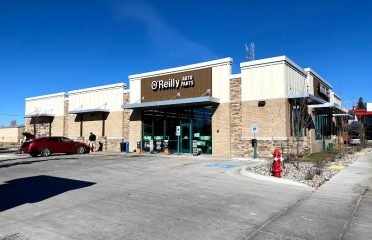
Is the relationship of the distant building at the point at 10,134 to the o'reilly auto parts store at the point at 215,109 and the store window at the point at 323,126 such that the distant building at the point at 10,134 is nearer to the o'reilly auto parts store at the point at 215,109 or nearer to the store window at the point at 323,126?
the o'reilly auto parts store at the point at 215,109

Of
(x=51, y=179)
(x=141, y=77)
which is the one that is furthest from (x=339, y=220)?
(x=141, y=77)

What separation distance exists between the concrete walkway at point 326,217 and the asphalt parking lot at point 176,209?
2 centimetres

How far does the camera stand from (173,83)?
86.8 ft

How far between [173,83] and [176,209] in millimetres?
19852

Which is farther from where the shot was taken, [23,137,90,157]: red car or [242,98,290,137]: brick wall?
[23,137,90,157]: red car

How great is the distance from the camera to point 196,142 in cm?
2383

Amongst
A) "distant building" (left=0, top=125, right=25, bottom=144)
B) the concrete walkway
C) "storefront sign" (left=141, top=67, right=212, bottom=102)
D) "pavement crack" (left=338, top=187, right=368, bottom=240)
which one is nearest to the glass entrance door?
"storefront sign" (left=141, top=67, right=212, bottom=102)

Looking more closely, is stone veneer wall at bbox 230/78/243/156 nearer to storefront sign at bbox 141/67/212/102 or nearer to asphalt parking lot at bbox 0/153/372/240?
storefront sign at bbox 141/67/212/102

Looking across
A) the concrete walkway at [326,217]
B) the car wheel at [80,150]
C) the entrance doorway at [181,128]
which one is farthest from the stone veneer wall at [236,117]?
the car wheel at [80,150]

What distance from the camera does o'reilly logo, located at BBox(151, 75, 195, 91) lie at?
25547 mm

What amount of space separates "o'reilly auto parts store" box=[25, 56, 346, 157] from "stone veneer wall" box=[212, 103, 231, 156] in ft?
0.24

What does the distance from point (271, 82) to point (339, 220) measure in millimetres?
16350

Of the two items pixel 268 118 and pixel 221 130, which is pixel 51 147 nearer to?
pixel 221 130

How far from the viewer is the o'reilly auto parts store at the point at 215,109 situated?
22.0 meters
